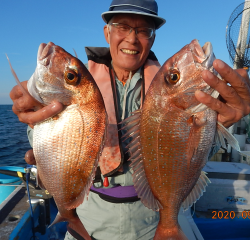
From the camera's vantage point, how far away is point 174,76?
1.73m

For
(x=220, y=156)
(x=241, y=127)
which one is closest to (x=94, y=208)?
(x=220, y=156)

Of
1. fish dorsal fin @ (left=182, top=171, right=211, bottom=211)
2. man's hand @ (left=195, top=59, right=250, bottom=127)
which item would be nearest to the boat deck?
fish dorsal fin @ (left=182, top=171, right=211, bottom=211)

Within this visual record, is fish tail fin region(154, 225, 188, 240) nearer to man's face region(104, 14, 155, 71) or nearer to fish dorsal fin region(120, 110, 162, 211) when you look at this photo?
fish dorsal fin region(120, 110, 162, 211)

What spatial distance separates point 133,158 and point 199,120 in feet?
2.22

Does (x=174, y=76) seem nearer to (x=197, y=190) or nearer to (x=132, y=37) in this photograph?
(x=132, y=37)

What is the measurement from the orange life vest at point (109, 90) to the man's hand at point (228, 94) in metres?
0.94

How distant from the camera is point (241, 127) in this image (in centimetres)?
710

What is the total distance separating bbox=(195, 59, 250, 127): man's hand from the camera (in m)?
1.51

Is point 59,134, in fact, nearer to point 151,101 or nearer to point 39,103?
point 39,103

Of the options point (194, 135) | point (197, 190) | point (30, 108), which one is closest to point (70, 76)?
point (30, 108)

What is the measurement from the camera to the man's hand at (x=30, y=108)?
Result: 160 centimetres

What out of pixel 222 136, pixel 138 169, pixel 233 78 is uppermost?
pixel 233 78

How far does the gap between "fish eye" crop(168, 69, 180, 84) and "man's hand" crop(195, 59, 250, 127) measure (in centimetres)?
25

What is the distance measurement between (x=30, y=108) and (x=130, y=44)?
4.17 feet
